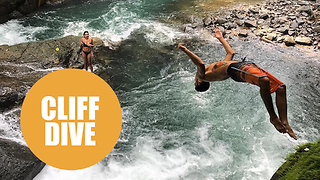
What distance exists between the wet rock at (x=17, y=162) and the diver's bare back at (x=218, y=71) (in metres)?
4.21

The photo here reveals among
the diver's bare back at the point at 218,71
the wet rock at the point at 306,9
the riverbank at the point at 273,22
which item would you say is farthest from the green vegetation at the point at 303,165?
the wet rock at the point at 306,9

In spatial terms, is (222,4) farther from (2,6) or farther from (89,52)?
(2,6)

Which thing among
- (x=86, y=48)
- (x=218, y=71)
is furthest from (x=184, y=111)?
(x=86, y=48)

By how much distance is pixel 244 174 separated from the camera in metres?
6.13

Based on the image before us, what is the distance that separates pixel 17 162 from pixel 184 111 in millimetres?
4544

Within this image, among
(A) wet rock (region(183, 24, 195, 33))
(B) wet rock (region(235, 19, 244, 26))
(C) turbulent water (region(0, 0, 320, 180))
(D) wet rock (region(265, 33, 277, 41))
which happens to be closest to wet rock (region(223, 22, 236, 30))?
(B) wet rock (region(235, 19, 244, 26))

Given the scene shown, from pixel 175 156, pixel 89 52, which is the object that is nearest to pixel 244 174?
pixel 175 156

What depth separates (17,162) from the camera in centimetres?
555

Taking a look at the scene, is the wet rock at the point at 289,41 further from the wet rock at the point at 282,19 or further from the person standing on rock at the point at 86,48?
the person standing on rock at the point at 86,48

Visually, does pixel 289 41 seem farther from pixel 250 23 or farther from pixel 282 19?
pixel 250 23

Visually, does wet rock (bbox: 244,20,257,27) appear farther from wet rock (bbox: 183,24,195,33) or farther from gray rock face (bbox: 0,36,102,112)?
gray rock face (bbox: 0,36,102,112)

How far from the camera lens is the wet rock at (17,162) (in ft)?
17.6

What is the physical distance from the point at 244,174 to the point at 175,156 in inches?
66.1

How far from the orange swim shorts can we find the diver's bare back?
0.18 m
